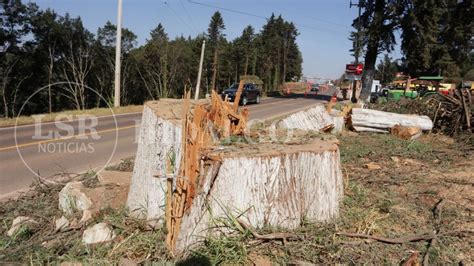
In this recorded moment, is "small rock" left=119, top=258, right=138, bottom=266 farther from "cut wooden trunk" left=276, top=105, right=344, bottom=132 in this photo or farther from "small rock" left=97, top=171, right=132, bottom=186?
"cut wooden trunk" left=276, top=105, right=344, bottom=132

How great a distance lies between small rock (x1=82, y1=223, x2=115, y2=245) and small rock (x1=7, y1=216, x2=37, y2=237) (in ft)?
2.76

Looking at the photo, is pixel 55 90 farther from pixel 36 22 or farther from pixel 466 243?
pixel 466 243

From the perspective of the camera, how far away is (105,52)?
134 feet

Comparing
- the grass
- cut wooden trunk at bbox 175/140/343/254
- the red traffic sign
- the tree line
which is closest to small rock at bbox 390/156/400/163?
cut wooden trunk at bbox 175/140/343/254

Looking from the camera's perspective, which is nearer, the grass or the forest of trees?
the grass

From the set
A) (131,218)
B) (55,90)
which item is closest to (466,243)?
(131,218)

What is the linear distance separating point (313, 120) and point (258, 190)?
6867 mm

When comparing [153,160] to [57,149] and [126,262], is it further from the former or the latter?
[57,149]

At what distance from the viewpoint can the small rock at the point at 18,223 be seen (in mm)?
3750

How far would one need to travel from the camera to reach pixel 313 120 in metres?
9.80

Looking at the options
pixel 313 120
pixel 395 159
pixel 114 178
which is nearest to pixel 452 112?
pixel 313 120

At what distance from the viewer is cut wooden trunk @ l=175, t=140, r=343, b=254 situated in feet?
10.4

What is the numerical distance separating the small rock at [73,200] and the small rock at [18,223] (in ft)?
1.16

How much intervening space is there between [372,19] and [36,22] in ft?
102
